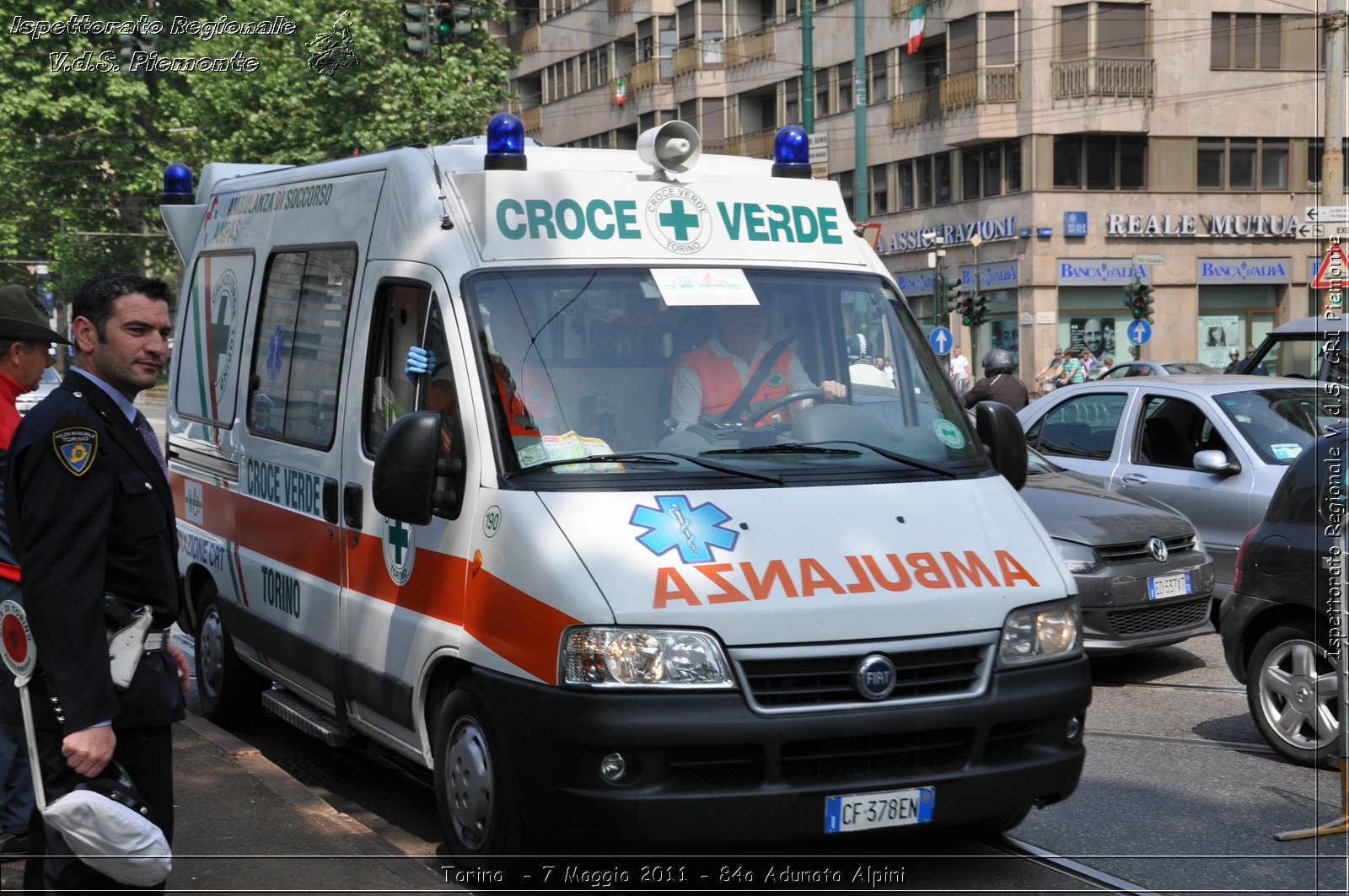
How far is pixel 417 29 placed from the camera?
61.4ft

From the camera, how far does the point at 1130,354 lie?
45312 mm

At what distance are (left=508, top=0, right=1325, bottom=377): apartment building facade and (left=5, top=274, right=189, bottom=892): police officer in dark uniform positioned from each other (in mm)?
40733

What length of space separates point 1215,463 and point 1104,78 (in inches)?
1453

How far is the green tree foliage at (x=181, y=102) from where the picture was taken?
39.5 meters

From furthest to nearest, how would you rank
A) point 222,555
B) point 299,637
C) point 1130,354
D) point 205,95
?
point 1130,354, point 205,95, point 222,555, point 299,637

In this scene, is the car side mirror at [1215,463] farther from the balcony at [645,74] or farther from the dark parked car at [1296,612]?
the balcony at [645,74]

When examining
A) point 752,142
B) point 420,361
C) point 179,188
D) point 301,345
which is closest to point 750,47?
point 752,142

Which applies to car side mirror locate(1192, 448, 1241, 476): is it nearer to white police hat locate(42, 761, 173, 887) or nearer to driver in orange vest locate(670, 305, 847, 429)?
driver in orange vest locate(670, 305, 847, 429)

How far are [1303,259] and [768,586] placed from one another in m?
45.5

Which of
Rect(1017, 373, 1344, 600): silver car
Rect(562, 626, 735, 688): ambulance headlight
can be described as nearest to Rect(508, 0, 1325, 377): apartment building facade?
Rect(1017, 373, 1344, 600): silver car

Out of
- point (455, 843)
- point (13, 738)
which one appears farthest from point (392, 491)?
point (13, 738)

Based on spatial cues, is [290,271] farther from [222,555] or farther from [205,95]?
[205,95]

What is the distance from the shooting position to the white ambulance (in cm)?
456

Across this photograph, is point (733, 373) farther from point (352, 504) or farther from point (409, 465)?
point (352, 504)
